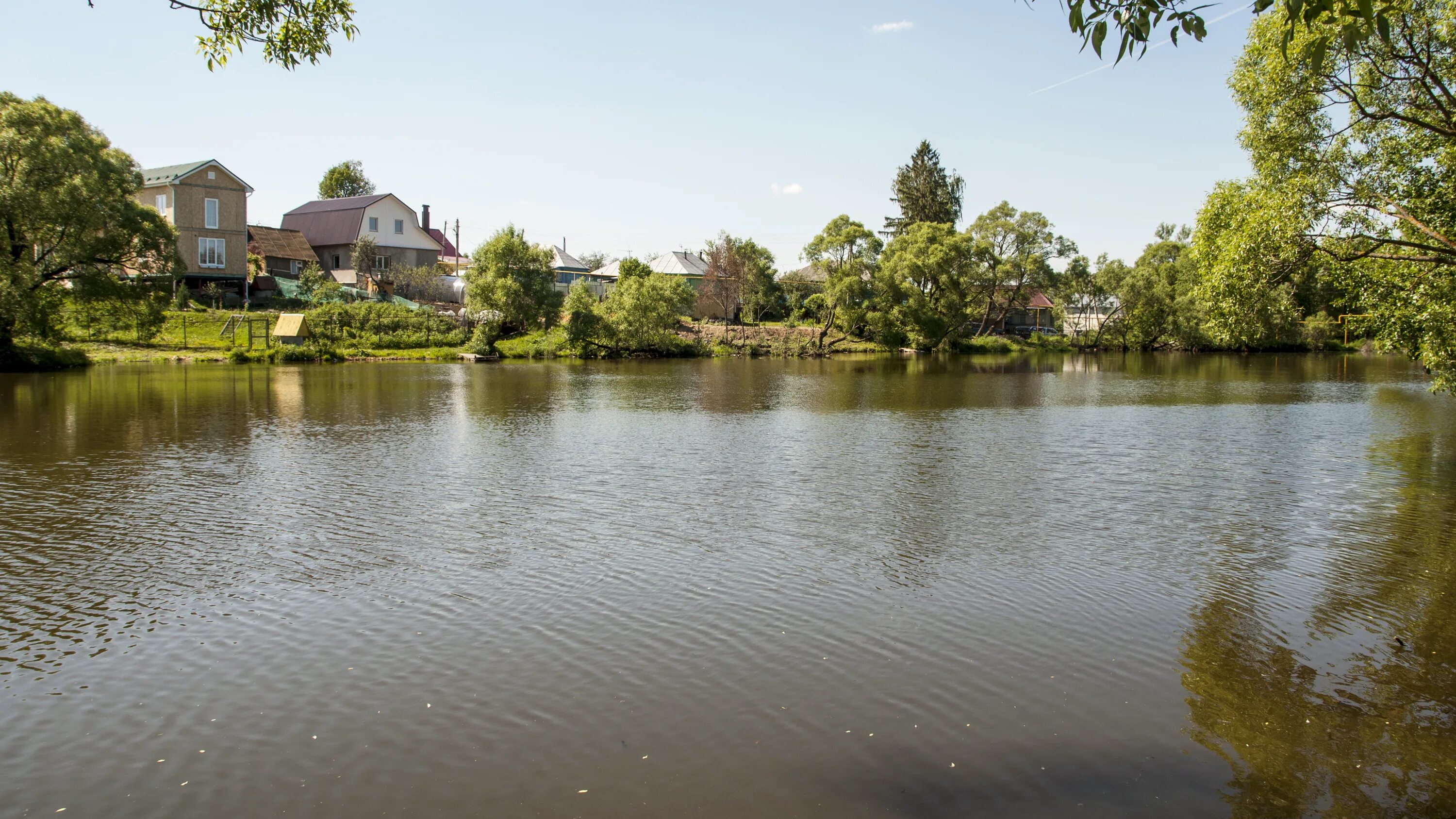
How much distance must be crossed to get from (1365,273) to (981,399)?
19.0m

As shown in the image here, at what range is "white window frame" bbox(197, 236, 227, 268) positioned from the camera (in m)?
63.2

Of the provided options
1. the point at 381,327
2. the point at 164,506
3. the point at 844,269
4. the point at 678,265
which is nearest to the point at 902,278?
the point at 844,269

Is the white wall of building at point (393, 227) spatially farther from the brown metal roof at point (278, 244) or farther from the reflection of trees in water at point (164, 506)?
the reflection of trees in water at point (164, 506)

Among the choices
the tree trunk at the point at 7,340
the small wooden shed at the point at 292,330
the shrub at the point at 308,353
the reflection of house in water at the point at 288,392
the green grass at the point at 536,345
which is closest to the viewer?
the reflection of house in water at the point at 288,392

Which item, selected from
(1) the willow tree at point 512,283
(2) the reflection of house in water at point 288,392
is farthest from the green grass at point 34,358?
(1) the willow tree at point 512,283

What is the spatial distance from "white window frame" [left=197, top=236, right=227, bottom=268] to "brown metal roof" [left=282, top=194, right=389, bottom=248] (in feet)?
49.8

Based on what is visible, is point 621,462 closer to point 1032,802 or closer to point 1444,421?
point 1032,802

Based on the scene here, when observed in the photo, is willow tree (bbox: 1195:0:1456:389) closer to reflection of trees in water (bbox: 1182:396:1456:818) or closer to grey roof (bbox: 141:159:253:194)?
reflection of trees in water (bbox: 1182:396:1456:818)

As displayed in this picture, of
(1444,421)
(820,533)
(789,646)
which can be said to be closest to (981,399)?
(1444,421)

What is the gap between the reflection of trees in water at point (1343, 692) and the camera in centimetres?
698

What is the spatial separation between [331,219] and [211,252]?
1859 cm

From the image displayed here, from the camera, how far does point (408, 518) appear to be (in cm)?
1579

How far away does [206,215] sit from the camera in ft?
208

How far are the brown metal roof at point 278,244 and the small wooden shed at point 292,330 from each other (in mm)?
16531
